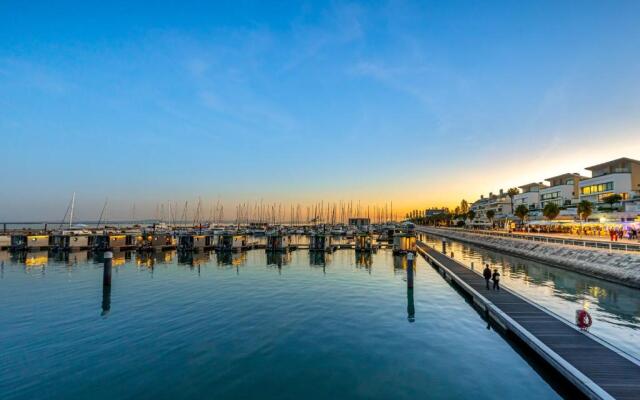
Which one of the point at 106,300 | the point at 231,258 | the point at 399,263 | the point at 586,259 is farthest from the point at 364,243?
the point at 106,300

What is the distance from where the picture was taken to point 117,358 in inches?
693

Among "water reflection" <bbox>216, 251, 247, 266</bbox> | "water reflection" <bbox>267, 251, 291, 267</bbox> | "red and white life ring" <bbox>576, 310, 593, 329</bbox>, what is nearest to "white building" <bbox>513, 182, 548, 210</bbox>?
"water reflection" <bbox>267, 251, 291, 267</bbox>

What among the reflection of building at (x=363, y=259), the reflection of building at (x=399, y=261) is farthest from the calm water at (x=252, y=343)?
the reflection of building at (x=363, y=259)

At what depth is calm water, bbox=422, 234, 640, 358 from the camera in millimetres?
20719

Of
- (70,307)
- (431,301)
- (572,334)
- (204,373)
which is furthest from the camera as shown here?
(431,301)

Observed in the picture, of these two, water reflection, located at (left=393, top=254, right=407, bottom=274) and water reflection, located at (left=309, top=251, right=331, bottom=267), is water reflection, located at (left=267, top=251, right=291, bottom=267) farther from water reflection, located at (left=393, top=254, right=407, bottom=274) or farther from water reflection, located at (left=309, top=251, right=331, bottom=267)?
water reflection, located at (left=393, top=254, right=407, bottom=274)

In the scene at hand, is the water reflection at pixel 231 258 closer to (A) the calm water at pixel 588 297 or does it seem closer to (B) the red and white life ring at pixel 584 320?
(A) the calm water at pixel 588 297

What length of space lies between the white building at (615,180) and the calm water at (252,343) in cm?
9426

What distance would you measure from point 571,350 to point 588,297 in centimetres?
1934

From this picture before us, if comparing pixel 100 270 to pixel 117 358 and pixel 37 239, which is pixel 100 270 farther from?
pixel 37 239

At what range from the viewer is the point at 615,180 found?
9575 centimetres

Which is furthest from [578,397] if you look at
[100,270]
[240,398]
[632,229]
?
[632,229]

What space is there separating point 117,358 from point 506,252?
6937 centimetres

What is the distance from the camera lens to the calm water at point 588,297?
20.7 meters
